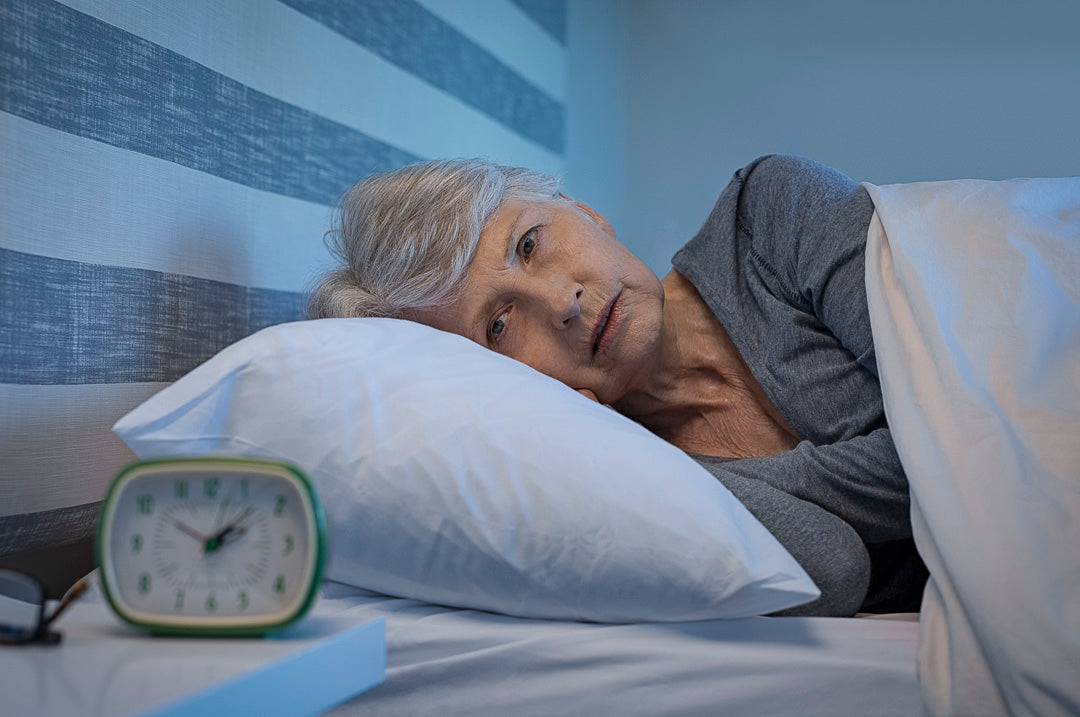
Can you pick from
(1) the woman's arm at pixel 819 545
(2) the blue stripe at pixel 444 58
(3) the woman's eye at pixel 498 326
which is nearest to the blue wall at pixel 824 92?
(2) the blue stripe at pixel 444 58

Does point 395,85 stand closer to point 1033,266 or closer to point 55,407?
point 55,407

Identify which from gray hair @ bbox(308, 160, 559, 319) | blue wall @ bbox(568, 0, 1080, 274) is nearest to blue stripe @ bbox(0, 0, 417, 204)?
gray hair @ bbox(308, 160, 559, 319)

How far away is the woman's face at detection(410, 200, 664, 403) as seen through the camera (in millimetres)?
1311

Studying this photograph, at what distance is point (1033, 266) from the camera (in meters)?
1.04

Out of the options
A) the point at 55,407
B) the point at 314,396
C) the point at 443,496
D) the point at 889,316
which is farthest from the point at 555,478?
the point at 55,407

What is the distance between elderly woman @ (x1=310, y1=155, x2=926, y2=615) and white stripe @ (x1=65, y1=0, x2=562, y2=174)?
0.71 ft

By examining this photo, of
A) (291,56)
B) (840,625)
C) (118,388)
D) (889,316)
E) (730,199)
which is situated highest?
(291,56)

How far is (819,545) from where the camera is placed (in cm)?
96

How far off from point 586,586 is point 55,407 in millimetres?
654

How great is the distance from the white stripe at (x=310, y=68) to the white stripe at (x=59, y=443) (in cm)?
45

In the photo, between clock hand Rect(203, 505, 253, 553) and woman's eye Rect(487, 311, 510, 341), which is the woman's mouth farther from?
clock hand Rect(203, 505, 253, 553)

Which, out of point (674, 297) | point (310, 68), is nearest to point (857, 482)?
point (674, 297)

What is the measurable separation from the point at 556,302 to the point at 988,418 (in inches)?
23.0

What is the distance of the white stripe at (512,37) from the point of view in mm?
1901
